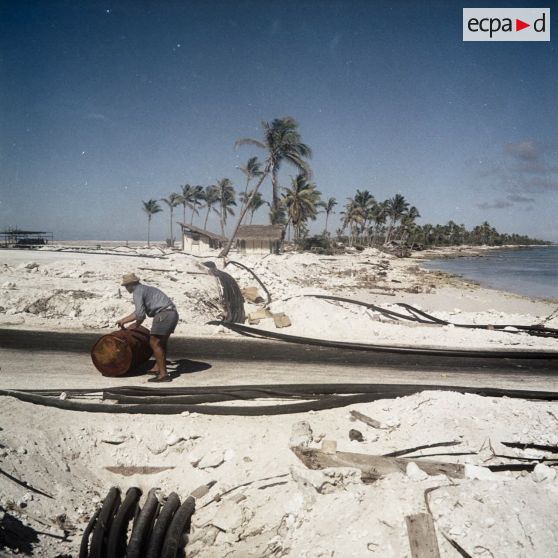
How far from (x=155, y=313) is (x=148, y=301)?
9.5 inches

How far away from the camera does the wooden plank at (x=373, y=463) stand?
356cm

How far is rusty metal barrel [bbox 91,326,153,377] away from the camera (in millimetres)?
6035

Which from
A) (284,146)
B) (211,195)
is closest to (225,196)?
(211,195)

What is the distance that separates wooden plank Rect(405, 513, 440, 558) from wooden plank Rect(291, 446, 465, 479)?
0.83 metres

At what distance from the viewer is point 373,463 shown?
3.74 metres

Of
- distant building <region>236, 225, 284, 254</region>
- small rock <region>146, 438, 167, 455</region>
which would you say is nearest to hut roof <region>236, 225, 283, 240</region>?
distant building <region>236, 225, 284, 254</region>

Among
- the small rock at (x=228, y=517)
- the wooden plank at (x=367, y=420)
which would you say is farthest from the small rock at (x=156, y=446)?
the wooden plank at (x=367, y=420)

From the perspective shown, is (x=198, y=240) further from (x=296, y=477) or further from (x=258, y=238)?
(x=296, y=477)

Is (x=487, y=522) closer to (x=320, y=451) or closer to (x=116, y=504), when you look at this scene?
(x=320, y=451)

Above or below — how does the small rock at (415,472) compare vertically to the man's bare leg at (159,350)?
below

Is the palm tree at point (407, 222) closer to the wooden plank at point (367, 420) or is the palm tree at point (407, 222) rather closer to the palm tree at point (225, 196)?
the palm tree at point (225, 196)

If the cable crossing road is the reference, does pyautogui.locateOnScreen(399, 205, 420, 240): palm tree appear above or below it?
above

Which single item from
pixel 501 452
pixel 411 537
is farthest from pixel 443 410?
pixel 411 537

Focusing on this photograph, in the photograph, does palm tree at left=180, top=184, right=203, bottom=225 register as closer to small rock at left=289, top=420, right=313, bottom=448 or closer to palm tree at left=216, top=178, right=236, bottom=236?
palm tree at left=216, top=178, right=236, bottom=236
